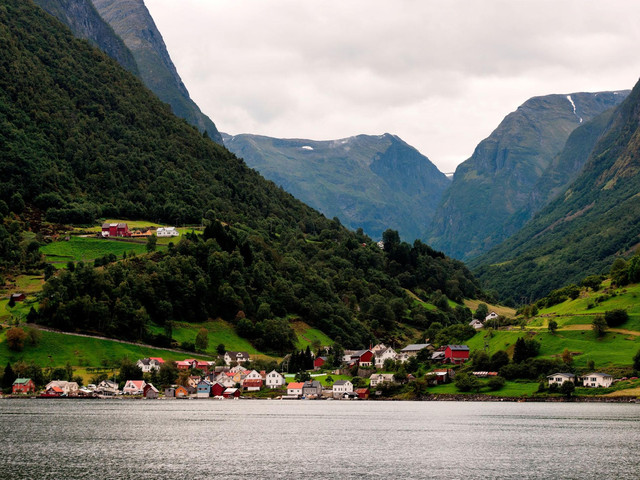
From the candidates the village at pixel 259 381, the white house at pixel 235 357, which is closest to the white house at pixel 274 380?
the village at pixel 259 381

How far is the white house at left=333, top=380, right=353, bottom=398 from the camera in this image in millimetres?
171938

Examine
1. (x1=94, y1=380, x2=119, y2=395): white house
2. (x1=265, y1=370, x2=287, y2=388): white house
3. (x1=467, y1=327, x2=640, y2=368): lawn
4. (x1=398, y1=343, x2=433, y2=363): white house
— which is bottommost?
(x1=265, y1=370, x2=287, y2=388): white house

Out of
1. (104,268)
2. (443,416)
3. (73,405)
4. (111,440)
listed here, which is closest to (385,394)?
(443,416)

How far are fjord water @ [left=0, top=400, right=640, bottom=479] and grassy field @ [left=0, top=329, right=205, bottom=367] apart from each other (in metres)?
26.3

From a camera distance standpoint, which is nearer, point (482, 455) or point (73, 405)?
point (482, 455)

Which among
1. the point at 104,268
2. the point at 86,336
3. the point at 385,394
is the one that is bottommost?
the point at 385,394

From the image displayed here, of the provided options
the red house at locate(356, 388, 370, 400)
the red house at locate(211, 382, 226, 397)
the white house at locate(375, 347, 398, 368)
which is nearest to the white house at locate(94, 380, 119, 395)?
the red house at locate(211, 382, 226, 397)

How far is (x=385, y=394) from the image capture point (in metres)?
165

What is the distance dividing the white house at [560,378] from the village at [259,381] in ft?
45.9

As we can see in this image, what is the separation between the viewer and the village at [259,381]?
512 feet

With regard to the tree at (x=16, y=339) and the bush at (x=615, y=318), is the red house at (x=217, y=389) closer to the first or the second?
the tree at (x=16, y=339)

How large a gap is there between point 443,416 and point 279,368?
78414 millimetres

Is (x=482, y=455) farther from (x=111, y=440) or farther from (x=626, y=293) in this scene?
(x=626, y=293)

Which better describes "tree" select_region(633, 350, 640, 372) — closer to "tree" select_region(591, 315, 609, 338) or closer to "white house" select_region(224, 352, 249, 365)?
"tree" select_region(591, 315, 609, 338)
